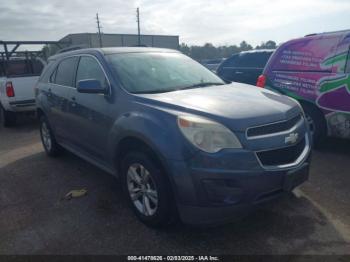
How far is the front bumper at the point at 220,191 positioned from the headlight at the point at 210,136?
200 mm

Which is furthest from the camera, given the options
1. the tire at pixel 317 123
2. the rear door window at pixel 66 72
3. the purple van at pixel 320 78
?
the tire at pixel 317 123

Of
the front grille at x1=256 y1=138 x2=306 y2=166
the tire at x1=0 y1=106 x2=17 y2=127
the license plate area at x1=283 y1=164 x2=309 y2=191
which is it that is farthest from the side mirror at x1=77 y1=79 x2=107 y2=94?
the tire at x1=0 y1=106 x2=17 y2=127

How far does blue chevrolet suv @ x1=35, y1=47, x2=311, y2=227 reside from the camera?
279 centimetres

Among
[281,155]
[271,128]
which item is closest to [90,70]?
[271,128]

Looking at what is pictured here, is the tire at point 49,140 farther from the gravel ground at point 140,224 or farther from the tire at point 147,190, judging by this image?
the tire at point 147,190

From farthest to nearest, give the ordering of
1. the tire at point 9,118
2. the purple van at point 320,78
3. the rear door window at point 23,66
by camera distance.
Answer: the rear door window at point 23,66 < the tire at point 9,118 < the purple van at point 320,78

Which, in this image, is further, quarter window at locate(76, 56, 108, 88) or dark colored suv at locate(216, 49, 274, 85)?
dark colored suv at locate(216, 49, 274, 85)

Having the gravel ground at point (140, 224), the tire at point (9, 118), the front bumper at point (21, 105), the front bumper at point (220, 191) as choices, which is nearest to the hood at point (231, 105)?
the front bumper at point (220, 191)

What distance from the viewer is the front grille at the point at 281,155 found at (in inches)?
113

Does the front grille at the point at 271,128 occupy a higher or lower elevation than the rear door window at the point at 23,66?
lower

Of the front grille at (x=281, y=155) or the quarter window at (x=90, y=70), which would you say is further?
the quarter window at (x=90, y=70)

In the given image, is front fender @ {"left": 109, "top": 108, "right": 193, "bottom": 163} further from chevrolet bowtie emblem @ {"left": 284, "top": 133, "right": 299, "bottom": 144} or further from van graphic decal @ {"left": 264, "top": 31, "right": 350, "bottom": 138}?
van graphic decal @ {"left": 264, "top": 31, "right": 350, "bottom": 138}

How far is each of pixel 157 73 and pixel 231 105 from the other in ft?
3.98

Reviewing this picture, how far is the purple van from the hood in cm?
182
